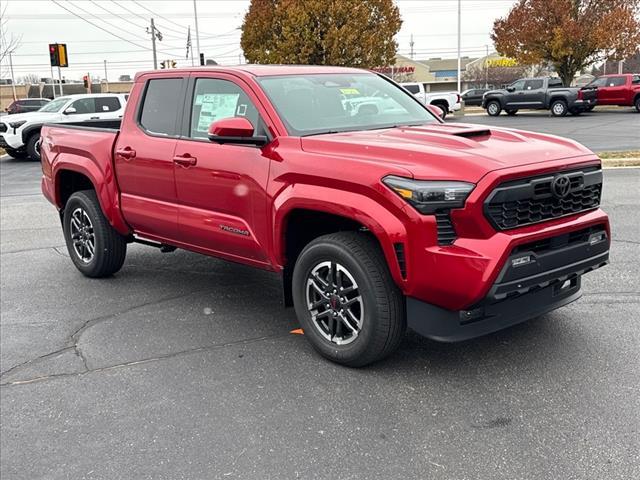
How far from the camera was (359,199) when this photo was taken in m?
3.84

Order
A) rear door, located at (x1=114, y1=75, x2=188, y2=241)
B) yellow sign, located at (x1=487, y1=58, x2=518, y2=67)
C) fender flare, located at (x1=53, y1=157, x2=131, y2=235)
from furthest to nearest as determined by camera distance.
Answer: yellow sign, located at (x1=487, y1=58, x2=518, y2=67) < fender flare, located at (x1=53, y1=157, x2=131, y2=235) < rear door, located at (x1=114, y1=75, x2=188, y2=241)

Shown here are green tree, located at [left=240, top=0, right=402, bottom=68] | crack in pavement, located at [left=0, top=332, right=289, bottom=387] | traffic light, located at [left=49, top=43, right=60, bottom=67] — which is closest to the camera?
crack in pavement, located at [left=0, top=332, right=289, bottom=387]

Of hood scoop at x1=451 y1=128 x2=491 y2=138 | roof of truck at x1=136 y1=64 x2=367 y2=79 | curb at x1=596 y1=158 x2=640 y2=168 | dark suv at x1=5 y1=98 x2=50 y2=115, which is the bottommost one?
curb at x1=596 y1=158 x2=640 y2=168

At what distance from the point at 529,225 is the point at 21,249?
643cm

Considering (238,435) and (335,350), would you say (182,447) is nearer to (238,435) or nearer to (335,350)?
(238,435)

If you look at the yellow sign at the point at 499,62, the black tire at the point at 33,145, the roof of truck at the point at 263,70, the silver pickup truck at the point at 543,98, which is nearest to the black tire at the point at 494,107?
the silver pickup truck at the point at 543,98

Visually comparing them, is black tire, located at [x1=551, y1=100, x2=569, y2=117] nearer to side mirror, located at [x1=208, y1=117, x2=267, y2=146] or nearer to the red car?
the red car

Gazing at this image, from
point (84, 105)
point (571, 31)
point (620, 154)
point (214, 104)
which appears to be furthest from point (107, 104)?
point (571, 31)

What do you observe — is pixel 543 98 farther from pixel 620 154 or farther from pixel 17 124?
pixel 17 124

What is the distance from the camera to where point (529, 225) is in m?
3.73

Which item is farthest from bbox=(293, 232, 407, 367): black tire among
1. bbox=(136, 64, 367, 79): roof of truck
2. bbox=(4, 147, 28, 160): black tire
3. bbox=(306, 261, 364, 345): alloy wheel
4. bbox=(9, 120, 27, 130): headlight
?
bbox=(4, 147, 28, 160): black tire

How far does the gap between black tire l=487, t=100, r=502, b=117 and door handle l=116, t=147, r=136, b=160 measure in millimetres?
30039

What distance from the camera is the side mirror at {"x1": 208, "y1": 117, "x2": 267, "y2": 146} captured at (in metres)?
4.36


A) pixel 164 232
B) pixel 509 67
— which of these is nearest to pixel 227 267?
pixel 164 232
